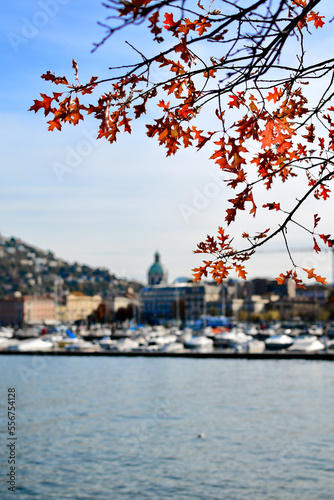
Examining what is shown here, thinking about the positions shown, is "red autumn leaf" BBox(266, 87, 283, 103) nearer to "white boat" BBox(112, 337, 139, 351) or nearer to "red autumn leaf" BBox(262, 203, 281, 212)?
"red autumn leaf" BBox(262, 203, 281, 212)

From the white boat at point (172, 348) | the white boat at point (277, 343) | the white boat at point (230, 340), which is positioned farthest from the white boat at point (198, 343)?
the white boat at point (277, 343)

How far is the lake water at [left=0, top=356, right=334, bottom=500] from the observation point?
1762 centimetres

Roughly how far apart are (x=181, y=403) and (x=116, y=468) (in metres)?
13.6

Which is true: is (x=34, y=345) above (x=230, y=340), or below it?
below

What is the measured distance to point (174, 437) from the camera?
936 inches

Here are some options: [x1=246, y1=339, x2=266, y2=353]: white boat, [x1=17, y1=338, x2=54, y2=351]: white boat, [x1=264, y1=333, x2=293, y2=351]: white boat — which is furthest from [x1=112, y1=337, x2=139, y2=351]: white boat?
[x1=264, y1=333, x2=293, y2=351]: white boat

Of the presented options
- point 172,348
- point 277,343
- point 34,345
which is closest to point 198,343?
point 172,348

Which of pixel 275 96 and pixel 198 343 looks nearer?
pixel 275 96

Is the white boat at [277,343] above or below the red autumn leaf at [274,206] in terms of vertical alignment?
below

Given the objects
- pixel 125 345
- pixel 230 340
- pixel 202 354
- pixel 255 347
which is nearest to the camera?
pixel 202 354

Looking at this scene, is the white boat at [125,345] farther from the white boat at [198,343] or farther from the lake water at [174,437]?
the lake water at [174,437]

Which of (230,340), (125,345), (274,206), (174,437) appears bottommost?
(174,437)

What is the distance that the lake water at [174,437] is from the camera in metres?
17.6

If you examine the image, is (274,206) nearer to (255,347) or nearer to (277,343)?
(255,347)
